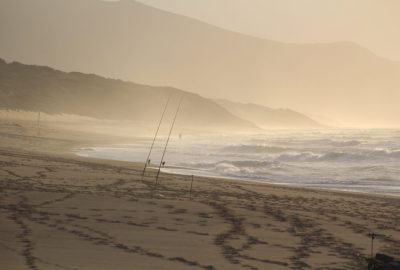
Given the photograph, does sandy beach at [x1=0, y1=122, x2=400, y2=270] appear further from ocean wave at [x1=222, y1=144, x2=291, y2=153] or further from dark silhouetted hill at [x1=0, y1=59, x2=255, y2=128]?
dark silhouetted hill at [x1=0, y1=59, x2=255, y2=128]

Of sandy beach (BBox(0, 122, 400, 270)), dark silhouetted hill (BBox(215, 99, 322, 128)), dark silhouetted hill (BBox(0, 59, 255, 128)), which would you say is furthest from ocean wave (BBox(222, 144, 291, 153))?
dark silhouetted hill (BBox(215, 99, 322, 128))

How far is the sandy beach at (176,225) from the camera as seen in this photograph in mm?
7410

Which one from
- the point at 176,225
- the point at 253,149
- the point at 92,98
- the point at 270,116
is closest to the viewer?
the point at 176,225

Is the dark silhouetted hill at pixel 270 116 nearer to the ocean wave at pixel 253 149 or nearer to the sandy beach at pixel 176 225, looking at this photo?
the ocean wave at pixel 253 149

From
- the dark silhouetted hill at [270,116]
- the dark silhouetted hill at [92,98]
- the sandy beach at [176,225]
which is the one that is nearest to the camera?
the sandy beach at [176,225]

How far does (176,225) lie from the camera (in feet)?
32.1

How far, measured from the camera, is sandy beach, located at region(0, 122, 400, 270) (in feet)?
24.3

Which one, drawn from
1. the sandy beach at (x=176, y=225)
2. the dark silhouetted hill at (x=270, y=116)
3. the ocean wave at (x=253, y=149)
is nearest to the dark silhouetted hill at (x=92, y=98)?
the ocean wave at (x=253, y=149)

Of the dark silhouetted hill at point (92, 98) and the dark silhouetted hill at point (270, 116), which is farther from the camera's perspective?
the dark silhouetted hill at point (270, 116)

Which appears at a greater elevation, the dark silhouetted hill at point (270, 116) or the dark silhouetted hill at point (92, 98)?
the dark silhouetted hill at point (270, 116)

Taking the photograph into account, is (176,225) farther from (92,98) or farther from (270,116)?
(270,116)

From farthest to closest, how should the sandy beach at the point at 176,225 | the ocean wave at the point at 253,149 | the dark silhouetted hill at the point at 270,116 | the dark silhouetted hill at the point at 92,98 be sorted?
the dark silhouetted hill at the point at 270,116, the dark silhouetted hill at the point at 92,98, the ocean wave at the point at 253,149, the sandy beach at the point at 176,225

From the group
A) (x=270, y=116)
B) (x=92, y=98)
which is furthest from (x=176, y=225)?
(x=270, y=116)

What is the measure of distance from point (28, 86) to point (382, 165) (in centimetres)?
6943
